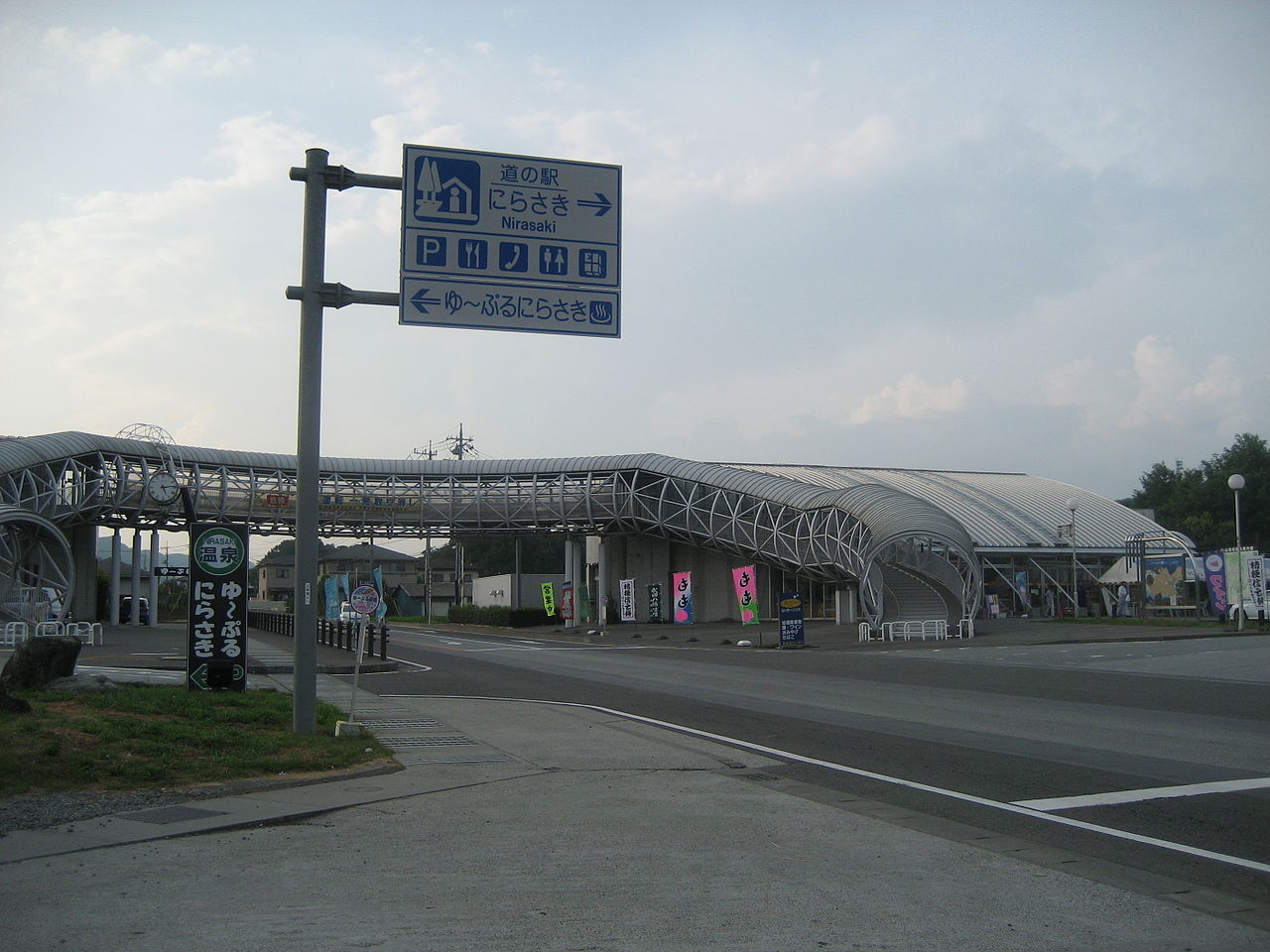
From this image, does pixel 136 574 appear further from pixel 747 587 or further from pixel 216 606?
pixel 216 606

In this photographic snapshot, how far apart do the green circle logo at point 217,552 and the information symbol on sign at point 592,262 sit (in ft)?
24.6

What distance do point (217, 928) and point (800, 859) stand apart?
3601mm

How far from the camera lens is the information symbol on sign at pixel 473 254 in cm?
1293

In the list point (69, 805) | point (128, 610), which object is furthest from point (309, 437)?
point (128, 610)

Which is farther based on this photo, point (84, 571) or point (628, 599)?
point (628, 599)

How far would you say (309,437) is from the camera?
12.4 m

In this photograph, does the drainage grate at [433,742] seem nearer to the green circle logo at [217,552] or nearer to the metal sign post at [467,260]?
the metal sign post at [467,260]

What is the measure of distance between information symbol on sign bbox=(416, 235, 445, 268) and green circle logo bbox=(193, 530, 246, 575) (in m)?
6.46

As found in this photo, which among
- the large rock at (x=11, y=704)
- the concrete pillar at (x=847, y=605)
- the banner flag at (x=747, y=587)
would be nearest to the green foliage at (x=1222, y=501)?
the concrete pillar at (x=847, y=605)

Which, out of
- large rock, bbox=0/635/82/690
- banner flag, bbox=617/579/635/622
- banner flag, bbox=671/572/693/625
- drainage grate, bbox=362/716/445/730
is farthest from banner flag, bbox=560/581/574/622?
large rock, bbox=0/635/82/690

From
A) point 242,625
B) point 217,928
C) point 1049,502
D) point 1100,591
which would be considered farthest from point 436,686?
point 1049,502

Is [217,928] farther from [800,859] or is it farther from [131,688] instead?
[131,688]

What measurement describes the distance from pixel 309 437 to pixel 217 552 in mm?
5250

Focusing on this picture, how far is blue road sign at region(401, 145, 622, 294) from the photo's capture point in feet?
42.3
